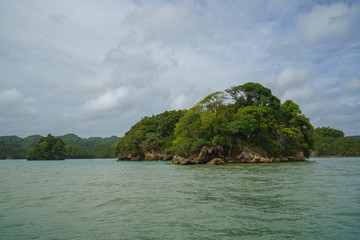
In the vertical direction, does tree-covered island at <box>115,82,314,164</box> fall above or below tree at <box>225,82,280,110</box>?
below

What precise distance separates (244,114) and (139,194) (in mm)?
34416

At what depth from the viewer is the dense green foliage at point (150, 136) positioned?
69.9 meters

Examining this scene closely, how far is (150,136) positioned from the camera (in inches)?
2778

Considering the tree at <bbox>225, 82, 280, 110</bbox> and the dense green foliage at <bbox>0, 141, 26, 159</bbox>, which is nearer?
the tree at <bbox>225, 82, 280, 110</bbox>

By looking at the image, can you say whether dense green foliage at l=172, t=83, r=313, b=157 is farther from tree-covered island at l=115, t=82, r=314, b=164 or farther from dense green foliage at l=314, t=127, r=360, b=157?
dense green foliage at l=314, t=127, r=360, b=157

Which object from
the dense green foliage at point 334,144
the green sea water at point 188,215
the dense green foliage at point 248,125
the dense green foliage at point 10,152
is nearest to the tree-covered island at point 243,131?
the dense green foliage at point 248,125

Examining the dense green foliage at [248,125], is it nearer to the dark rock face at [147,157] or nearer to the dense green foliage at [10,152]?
the dark rock face at [147,157]

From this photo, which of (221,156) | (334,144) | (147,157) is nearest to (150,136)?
(147,157)

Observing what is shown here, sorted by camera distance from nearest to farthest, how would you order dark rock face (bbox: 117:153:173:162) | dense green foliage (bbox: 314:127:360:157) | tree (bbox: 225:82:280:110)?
tree (bbox: 225:82:280:110)
dark rock face (bbox: 117:153:173:162)
dense green foliage (bbox: 314:127:360:157)

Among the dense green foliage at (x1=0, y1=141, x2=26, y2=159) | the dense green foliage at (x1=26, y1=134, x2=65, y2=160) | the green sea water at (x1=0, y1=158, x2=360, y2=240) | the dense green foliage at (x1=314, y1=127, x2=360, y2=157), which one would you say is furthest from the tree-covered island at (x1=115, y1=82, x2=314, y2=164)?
the dense green foliage at (x1=0, y1=141, x2=26, y2=159)

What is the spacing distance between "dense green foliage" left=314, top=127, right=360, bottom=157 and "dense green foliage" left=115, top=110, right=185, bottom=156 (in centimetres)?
5785

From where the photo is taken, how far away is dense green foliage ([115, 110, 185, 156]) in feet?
229

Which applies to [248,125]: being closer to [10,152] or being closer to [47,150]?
[47,150]

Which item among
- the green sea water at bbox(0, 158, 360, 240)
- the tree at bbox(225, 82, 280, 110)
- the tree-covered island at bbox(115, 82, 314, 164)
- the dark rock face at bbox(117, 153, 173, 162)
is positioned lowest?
the green sea water at bbox(0, 158, 360, 240)
